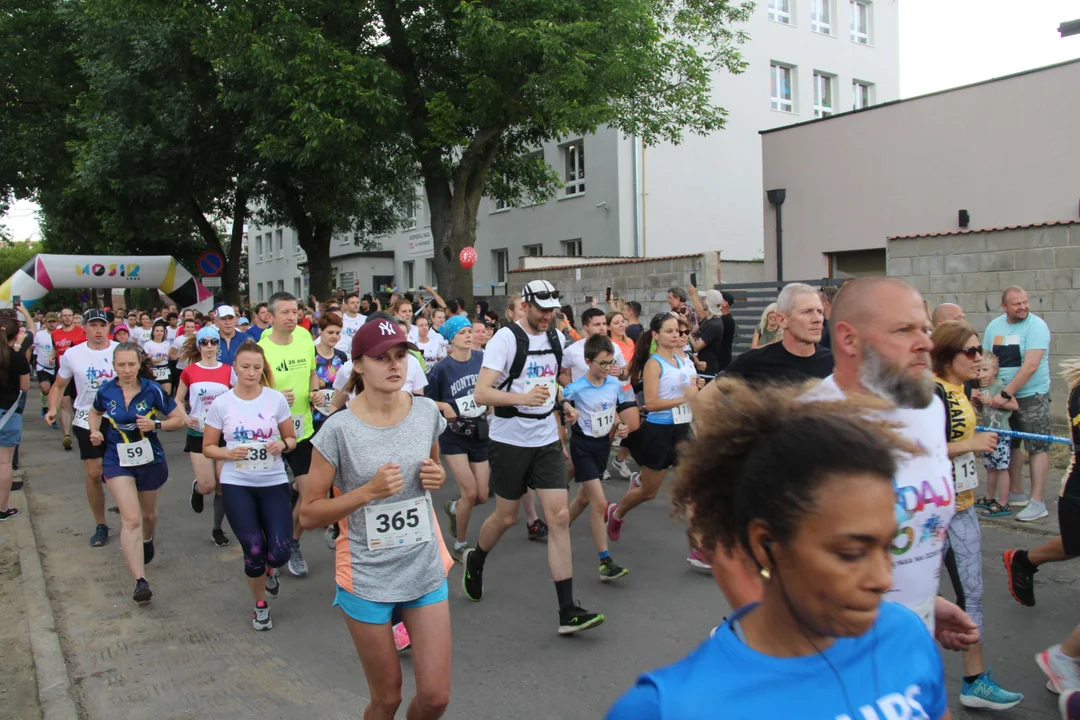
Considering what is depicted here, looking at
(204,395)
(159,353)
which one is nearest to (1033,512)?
(204,395)

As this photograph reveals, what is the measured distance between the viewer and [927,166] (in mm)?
17062

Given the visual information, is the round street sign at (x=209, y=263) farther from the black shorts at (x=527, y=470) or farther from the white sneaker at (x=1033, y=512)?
the white sneaker at (x=1033, y=512)

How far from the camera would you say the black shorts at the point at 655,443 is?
253 inches

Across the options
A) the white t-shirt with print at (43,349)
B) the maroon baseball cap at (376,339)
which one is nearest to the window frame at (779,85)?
the white t-shirt with print at (43,349)

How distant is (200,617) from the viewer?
565 cm

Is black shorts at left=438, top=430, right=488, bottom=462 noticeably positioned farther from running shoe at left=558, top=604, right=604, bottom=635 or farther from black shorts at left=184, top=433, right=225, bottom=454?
black shorts at left=184, top=433, right=225, bottom=454

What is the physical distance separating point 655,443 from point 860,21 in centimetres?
2933

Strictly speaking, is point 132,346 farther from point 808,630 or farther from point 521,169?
point 521,169

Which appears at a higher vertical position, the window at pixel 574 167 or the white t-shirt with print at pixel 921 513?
the window at pixel 574 167

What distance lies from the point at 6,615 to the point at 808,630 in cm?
604

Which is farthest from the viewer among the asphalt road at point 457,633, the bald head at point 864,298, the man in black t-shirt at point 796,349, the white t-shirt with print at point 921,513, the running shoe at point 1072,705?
the asphalt road at point 457,633

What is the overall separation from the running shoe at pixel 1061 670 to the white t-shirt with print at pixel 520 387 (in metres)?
2.86

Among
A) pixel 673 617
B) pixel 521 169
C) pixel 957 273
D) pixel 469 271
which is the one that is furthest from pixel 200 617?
pixel 521 169

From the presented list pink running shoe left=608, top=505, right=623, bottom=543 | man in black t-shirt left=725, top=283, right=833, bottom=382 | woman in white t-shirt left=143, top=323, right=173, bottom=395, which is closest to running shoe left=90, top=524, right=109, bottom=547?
pink running shoe left=608, top=505, right=623, bottom=543
